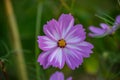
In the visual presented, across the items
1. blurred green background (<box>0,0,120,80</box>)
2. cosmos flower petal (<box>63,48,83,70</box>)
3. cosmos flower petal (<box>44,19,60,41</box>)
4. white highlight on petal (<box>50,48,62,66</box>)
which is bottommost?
blurred green background (<box>0,0,120,80</box>)

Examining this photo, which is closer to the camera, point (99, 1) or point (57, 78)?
point (57, 78)

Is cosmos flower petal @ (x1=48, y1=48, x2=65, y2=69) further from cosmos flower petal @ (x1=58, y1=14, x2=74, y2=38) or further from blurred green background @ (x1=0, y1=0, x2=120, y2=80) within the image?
blurred green background @ (x1=0, y1=0, x2=120, y2=80)

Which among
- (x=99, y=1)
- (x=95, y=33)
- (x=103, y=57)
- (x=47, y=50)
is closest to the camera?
(x=47, y=50)

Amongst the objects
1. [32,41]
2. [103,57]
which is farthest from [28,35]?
[103,57]

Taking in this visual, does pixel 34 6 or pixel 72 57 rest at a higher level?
pixel 72 57

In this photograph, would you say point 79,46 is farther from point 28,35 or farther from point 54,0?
point 28,35

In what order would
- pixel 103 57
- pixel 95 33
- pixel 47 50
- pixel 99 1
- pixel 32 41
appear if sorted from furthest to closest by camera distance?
1. pixel 99 1
2. pixel 32 41
3. pixel 103 57
4. pixel 95 33
5. pixel 47 50

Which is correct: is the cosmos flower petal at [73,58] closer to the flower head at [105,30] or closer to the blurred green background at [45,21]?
the flower head at [105,30]

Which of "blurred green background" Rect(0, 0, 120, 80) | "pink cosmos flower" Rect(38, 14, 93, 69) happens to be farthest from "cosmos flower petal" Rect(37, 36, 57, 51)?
Result: "blurred green background" Rect(0, 0, 120, 80)
